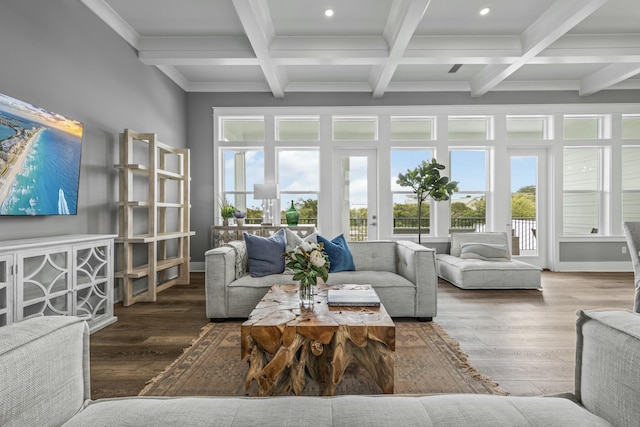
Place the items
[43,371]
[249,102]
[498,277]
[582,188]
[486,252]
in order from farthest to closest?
[582,188]
[249,102]
[486,252]
[498,277]
[43,371]

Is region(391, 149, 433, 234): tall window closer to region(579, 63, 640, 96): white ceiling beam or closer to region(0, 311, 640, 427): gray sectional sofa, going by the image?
region(579, 63, 640, 96): white ceiling beam

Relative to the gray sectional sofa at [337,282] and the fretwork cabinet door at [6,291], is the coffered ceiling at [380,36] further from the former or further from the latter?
the fretwork cabinet door at [6,291]

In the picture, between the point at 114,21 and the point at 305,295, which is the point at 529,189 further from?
the point at 114,21

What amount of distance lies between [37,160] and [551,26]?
5.10 meters

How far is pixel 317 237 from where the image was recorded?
144 inches

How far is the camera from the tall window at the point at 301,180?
232 inches

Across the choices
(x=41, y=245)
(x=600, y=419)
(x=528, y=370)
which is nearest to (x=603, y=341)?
(x=600, y=419)

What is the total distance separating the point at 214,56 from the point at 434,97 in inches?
143

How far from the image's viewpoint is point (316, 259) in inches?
87.0

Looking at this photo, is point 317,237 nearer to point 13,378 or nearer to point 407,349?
point 407,349

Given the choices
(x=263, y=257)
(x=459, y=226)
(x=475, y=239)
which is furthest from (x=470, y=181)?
(x=263, y=257)

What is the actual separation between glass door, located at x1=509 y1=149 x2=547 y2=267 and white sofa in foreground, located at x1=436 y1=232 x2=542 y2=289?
42.4 inches

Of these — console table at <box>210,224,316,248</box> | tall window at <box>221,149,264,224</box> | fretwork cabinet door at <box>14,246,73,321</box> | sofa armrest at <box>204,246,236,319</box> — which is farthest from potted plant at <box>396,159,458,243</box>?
fretwork cabinet door at <box>14,246,73,321</box>

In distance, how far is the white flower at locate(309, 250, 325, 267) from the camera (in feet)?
7.23
